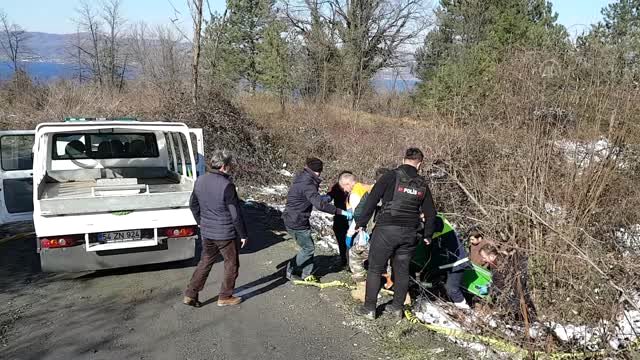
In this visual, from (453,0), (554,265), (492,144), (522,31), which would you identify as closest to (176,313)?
(554,265)

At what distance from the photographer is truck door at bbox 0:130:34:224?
729 centimetres

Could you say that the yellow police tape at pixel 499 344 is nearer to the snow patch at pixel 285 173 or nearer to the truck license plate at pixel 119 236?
the truck license plate at pixel 119 236

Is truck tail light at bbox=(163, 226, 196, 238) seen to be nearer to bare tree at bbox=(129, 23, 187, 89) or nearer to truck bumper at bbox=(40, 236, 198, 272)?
truck bumper at bbox=(40, 236, 198, 272)

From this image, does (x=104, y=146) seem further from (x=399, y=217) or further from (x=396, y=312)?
(x=396, y=312)

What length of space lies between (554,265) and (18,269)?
693 cm

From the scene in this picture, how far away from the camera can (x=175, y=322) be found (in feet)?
17.3

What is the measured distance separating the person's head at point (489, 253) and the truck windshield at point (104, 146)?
218 inches

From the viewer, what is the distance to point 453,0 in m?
29.0

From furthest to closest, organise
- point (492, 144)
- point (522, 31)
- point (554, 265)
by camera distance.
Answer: point (522, 31) → point (492, 144) → point (554, 265)

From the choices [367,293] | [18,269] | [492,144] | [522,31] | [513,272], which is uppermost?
[522,31]

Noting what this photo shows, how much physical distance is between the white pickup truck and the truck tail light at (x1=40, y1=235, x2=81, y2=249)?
0.01 meters

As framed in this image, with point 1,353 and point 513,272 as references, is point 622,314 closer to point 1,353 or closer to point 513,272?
point 513,272

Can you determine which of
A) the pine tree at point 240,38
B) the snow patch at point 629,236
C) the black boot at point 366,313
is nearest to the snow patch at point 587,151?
the snow patch at point 629,236

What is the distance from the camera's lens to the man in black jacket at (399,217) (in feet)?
16.8
